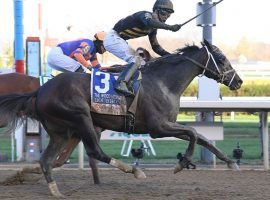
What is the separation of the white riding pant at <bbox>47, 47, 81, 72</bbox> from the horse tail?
3.76ft

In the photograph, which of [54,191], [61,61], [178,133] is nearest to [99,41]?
[61,61]

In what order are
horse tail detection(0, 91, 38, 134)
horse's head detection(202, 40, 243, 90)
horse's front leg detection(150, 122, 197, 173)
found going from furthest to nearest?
1. horse's head detection(202, 40, 243, 90)
2. horse tail detection(0, 91, 38, 134)
3. horse's front leg detection(150, 122, 197, 173)

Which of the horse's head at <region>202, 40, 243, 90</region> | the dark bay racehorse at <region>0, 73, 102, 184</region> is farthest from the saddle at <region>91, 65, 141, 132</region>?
the dark bay racehorse at <region>0, 73, 102, 184</region>

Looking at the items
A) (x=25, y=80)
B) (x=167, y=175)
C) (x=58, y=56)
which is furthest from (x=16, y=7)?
(x=167, y=175)

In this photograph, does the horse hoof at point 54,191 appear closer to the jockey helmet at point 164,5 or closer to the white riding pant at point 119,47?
the white riding pant at point 119,47

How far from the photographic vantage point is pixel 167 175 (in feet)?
28.5

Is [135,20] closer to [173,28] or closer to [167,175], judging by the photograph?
[173,28]

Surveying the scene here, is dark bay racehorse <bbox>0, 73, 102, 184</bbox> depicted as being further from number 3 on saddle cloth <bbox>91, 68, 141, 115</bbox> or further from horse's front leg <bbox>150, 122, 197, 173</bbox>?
horse's front leg <bbox>150, 122, 197, 173</bbox>

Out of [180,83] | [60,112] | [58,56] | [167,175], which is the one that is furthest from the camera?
[167,175]

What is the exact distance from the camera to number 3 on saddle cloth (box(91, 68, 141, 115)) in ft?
21.8

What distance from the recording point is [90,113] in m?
6.68

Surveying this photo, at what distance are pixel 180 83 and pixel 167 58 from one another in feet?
1.12

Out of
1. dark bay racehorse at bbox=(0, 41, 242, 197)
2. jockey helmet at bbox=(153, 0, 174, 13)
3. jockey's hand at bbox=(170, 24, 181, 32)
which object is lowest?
dark bay racehorse at bbox=(0, 41, 242, 197)

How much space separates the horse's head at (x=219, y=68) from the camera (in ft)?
23.6
